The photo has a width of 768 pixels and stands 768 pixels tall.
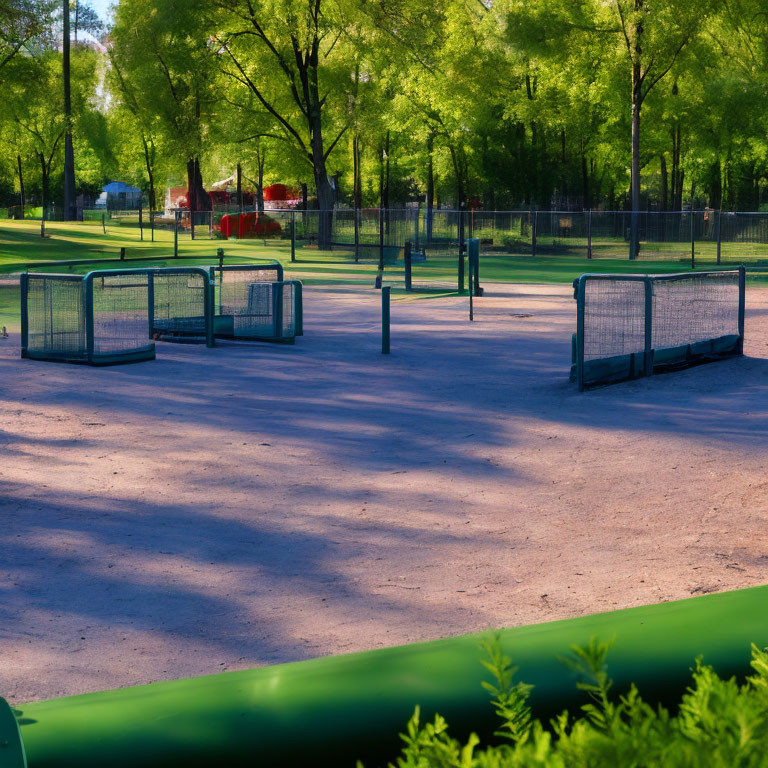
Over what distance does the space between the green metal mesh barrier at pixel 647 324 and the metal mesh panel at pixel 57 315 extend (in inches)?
248

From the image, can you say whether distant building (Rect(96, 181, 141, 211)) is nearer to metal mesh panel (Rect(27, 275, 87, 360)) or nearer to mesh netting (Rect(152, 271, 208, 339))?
mesh netting (Rect(152, 271, 208, 339))

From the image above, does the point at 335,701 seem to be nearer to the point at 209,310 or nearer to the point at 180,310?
the point at 209,310

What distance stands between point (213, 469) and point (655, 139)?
2042 inches

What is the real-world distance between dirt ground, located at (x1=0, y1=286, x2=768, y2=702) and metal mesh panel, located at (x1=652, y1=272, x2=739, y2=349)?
0.73 m

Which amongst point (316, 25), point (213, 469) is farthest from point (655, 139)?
point (213, 469)

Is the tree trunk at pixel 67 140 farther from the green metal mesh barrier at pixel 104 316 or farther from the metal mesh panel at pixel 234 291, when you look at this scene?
the green metal mesh barrier at pixel 104 316

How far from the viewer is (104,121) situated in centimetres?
8181

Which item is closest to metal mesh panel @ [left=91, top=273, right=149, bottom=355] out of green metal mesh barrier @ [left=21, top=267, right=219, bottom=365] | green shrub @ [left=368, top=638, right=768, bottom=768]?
green metal mesh barrier @ [left=21, top=267, right=219, bottom=365]

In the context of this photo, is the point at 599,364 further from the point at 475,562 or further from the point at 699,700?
the point at 699,700

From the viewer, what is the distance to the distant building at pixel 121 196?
89.9 m

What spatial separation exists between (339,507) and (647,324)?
21.6 ft

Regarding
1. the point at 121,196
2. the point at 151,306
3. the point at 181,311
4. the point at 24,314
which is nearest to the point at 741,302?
the point at 181,311

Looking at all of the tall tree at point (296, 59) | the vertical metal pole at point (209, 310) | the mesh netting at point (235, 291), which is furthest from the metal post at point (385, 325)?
the tall tree at point (296, 59)

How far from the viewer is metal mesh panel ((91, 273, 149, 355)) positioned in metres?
15.5
